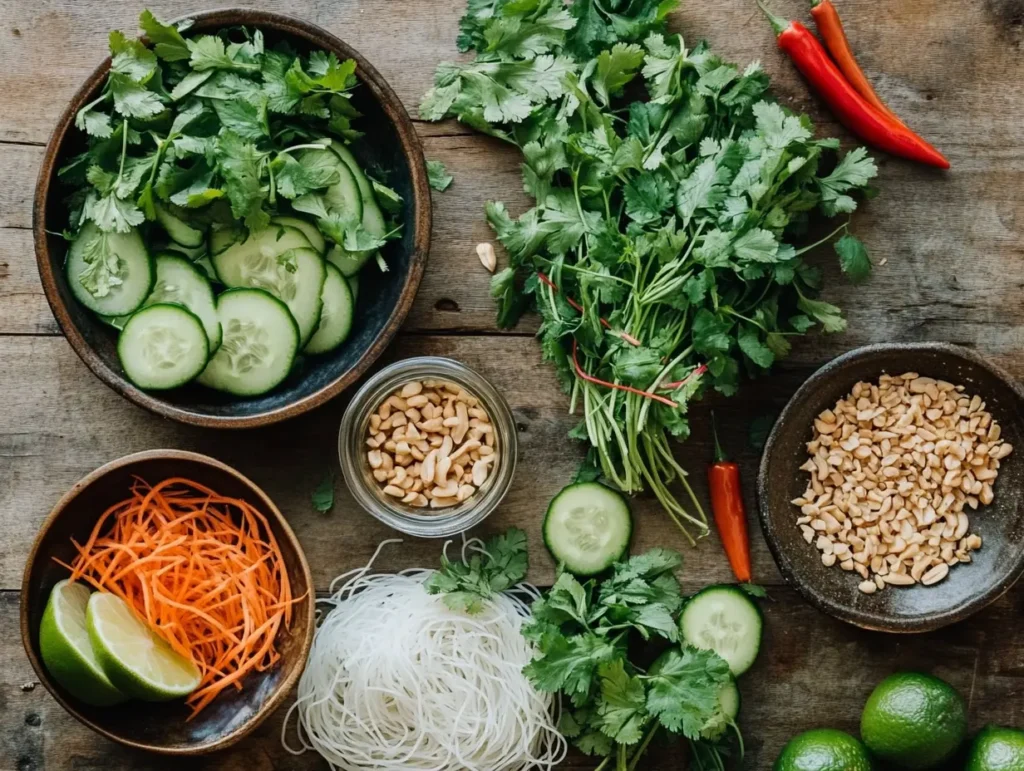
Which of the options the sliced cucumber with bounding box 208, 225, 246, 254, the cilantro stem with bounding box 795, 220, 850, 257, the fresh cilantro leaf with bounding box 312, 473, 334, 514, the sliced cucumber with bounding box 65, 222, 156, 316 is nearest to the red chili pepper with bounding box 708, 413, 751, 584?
the cilantro stem with bounding box 795, 220, 850, 257

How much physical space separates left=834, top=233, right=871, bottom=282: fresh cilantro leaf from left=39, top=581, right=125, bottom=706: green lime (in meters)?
1.68

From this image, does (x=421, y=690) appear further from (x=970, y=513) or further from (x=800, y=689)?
(x=970, y=513)

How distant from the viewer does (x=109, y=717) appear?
2035 mm

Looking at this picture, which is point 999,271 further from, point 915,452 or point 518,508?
point 518,508

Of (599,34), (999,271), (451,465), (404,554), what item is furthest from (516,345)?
(999,271)

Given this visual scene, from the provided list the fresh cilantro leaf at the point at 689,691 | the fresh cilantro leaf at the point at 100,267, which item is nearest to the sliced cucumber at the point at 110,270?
the fresh cilantro leaf at the point at 100,267

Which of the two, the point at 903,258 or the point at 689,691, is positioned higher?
the point at 903,258

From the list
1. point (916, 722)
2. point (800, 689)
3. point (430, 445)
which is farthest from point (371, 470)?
point (916, 722)

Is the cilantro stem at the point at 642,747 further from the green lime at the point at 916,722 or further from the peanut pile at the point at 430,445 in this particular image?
the peanut pile at the point at 430,445

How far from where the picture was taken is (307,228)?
2076 millimetres

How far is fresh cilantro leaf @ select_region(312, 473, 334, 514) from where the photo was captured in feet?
7.32

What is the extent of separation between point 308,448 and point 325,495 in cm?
11

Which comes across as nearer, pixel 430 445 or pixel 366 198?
pixel 366 198

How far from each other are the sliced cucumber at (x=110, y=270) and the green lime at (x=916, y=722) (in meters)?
1.76
